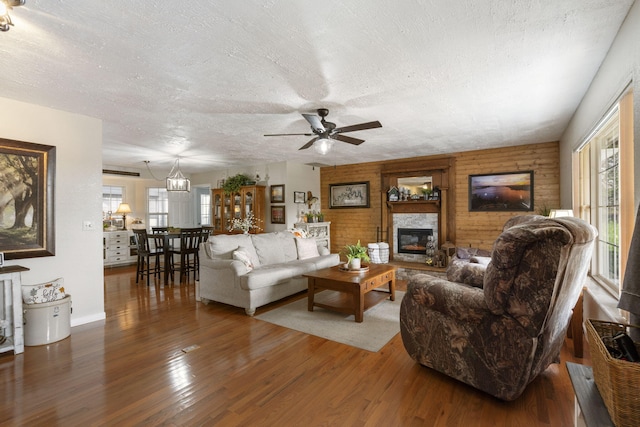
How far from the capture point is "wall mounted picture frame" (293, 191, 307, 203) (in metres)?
7.38

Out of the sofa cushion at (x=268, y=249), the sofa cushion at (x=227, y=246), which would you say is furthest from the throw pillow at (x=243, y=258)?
the sofa cushion at (x=268, y=249)

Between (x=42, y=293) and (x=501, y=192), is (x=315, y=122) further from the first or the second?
(x=501, y=192)

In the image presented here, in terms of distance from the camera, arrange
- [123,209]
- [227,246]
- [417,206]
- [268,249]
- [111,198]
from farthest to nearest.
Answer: [111,198]
[123,209]
[417,206]
[268,249]
[227,246]

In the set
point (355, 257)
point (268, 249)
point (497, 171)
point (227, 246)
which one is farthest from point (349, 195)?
point (227, 246)

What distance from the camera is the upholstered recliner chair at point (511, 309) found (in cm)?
180

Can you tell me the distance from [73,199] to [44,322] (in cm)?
136

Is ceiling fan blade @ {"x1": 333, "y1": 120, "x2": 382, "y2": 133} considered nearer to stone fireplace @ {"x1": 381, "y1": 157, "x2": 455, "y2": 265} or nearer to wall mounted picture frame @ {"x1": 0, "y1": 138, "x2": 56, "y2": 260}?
wall mounted picture frame @ {"x1": 0, "y1": 138, "x2": 56, "y2": 260}

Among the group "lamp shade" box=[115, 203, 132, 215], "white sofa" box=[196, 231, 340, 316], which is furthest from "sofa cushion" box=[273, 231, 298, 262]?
"lamp shade" box=[115, 203, 132, 215]

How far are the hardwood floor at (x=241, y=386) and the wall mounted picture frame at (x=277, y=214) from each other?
4.09 m

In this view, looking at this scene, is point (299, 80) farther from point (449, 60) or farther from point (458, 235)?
point (458, 235)

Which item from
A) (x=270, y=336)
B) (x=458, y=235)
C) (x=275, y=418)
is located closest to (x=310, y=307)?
(x=270, y=336)

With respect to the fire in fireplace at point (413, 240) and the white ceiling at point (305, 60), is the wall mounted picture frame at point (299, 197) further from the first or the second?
the white ceiling at point (305, 60)

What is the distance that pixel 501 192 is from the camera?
19.2 ft

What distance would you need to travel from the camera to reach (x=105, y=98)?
3.13 metres
